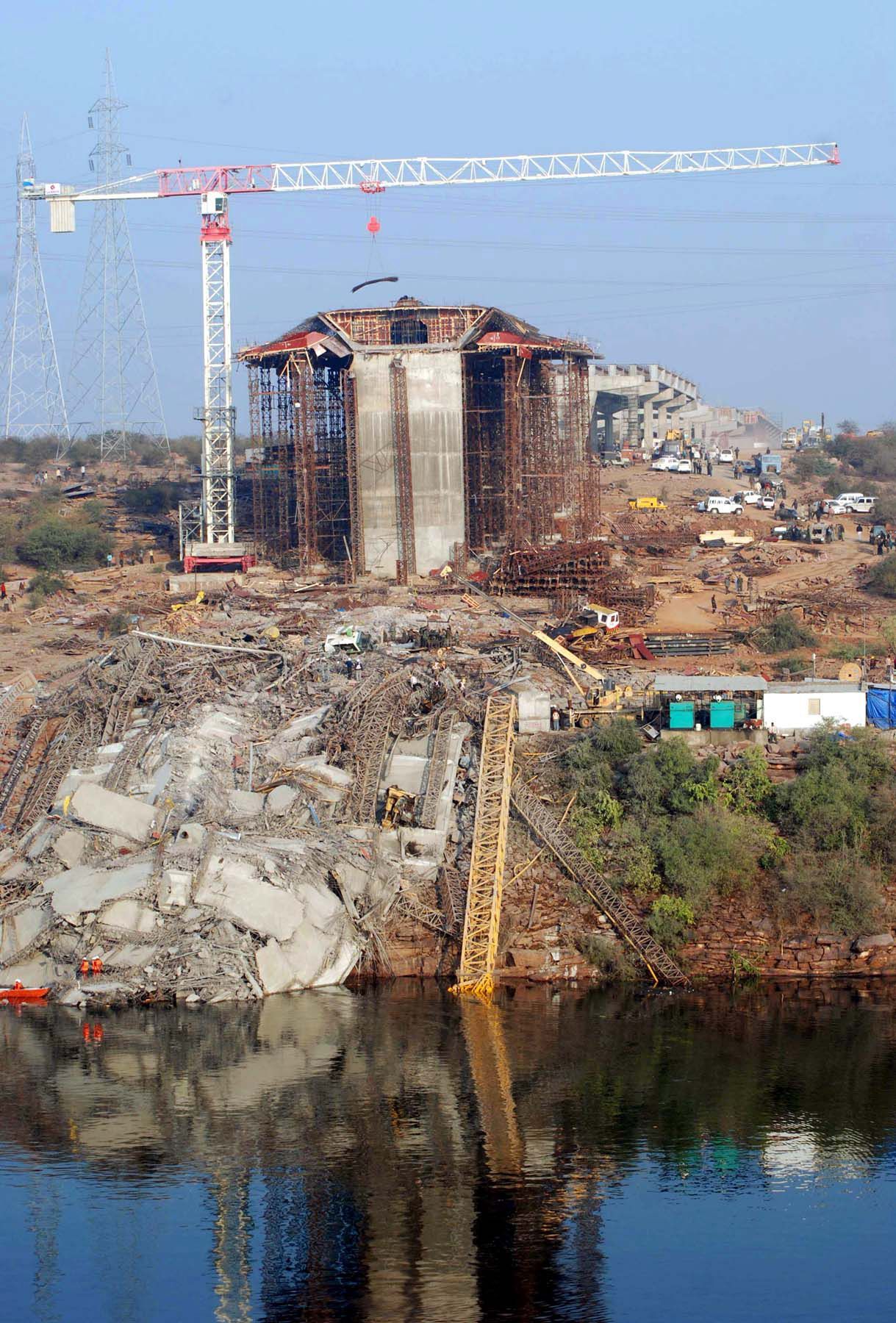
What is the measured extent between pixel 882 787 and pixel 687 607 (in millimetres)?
14100

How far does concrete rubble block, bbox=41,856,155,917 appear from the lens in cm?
2261

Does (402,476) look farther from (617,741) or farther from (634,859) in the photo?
(634,859)

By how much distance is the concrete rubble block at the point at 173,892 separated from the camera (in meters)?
A: 22.5

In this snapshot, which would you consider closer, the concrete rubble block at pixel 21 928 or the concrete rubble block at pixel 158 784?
the concrete rubble block at pixel 21 928

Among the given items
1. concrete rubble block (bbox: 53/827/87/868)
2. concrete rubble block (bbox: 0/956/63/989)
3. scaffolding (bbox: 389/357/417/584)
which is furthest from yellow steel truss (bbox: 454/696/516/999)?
scaffolding (bbox: 389/357/417/584)

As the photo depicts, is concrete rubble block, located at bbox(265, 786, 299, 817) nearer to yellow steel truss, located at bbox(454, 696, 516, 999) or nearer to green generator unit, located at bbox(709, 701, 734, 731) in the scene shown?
yellow steel truss, located at bbox(454, 696, 516, 999)

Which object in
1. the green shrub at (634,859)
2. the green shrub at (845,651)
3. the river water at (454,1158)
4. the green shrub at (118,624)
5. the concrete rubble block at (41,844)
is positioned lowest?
the river water at (454,1158)

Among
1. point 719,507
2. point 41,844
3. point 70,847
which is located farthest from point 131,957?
point 719,507

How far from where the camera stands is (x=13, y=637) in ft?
126

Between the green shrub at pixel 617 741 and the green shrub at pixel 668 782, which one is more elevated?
the green shrub at pixel 617 741

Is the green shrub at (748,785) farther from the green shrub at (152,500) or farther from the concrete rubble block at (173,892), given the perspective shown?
the green shrub at (152,500)

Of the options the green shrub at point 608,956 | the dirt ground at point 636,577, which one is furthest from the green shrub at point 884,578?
the green shrub at point 608,956

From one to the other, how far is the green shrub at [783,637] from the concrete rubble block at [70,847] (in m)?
16.8

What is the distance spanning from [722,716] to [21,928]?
469 inches
